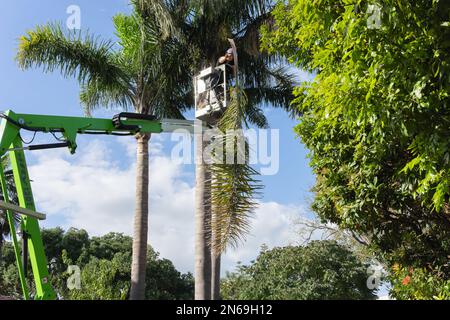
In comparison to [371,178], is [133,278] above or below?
below

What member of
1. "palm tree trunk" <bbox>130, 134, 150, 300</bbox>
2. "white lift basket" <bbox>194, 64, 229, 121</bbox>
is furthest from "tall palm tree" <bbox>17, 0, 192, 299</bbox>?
"white lift basket" <bbox>194, 64, 229, 121</bbox>

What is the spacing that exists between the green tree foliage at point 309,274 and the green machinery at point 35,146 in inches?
574

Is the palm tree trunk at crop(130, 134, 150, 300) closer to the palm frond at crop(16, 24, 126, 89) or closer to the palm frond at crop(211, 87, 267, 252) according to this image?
the palm frond at crop(16, 24, 126, 89)

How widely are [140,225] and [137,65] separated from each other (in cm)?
409

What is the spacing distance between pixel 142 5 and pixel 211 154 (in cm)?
803

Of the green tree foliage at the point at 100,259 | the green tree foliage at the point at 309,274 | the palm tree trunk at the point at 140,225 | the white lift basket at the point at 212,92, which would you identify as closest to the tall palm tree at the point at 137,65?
the palm tree trunk at the point at 140,225

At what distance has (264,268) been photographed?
2406cm

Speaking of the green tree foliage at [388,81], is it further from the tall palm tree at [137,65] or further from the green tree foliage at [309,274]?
the green tree foliage at [309,274]

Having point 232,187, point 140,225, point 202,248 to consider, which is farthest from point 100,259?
point 232,187

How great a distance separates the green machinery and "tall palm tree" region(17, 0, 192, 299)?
5.78m

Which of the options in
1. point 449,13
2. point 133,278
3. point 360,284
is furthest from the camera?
point 360,284
